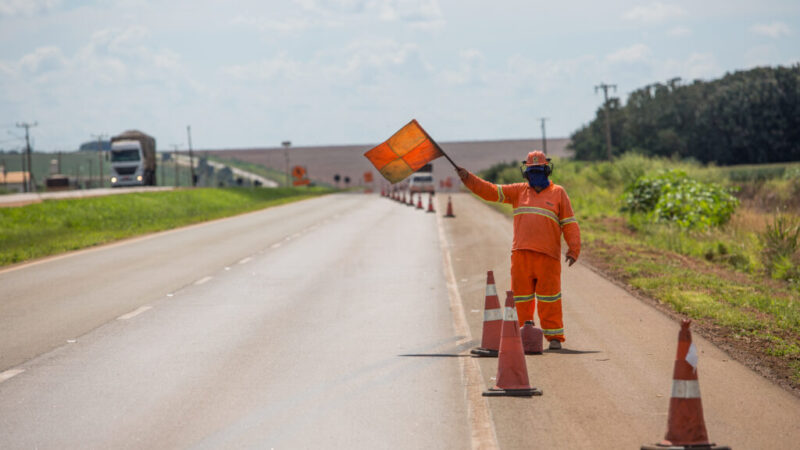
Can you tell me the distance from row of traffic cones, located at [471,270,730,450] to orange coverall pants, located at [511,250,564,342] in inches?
9.4

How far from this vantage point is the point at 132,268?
800 inches

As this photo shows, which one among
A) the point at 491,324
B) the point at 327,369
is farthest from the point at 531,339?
the point at 327,369

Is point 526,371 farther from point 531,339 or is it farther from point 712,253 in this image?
point 712,253

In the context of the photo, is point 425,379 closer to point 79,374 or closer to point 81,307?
point 79,374

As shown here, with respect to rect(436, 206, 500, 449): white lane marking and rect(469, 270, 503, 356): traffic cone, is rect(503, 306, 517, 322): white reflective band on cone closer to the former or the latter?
rect(436, 206, 500, 449): white lane marking

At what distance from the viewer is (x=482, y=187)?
33.6 feet

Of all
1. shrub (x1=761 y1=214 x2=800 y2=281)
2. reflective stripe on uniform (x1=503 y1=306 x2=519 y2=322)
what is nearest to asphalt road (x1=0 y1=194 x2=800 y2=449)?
reflective stripe on uniform (x1=503 y1=306 x2=519 y2=322)

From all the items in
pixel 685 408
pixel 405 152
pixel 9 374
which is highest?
pixel 405 152

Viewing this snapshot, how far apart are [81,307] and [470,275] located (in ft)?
22.4

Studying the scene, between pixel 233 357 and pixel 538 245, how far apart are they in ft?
10.5

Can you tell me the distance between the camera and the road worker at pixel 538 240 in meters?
10.2

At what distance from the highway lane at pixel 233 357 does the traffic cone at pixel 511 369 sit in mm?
365

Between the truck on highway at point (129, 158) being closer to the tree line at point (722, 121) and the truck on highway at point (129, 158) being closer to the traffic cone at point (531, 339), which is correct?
the tree line at point (722, 121)

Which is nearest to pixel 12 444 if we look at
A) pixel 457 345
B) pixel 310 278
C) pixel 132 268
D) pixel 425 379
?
pixel 425 379
